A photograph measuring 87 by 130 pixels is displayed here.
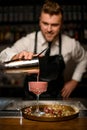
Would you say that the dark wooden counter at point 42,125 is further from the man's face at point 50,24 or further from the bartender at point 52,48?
the man's face at point 50,24

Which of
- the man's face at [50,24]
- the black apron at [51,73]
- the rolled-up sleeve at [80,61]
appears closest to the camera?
the man's face at [50,24]

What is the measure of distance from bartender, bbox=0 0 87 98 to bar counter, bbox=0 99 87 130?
0.87 meters

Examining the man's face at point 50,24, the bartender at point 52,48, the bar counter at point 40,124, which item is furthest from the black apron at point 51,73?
the bar counter at point 40,124

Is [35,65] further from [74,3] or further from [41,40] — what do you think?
[74,3]

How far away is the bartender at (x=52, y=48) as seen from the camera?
7.00 feet

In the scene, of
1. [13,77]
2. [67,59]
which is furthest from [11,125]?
[13,77]

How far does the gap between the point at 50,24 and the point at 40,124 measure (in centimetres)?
107

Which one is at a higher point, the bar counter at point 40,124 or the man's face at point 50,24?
the man's face at point 50,24

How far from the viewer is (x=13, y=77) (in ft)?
11.9

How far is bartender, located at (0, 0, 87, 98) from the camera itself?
2.13 metres

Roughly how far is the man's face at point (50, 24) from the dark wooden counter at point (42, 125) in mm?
1005

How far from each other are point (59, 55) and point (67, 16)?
145cm

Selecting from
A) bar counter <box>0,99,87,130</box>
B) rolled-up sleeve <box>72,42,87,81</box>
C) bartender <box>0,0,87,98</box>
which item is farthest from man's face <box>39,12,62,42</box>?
bar counter <box>0,99,87,130</box>

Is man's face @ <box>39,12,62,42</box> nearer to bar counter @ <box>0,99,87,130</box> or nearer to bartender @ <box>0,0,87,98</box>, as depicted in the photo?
bartender @ <box>0,0,87,98</box>
